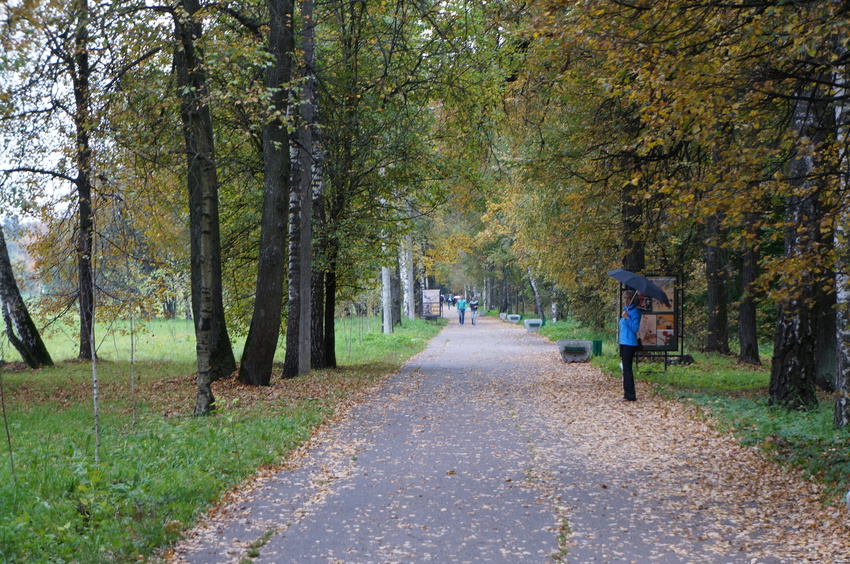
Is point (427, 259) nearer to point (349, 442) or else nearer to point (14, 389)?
point (14, 389)

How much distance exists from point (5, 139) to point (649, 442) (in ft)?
42.7

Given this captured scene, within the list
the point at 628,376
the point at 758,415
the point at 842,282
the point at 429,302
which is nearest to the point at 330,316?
the point at 628,376

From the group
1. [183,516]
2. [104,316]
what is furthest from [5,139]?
[183,516]

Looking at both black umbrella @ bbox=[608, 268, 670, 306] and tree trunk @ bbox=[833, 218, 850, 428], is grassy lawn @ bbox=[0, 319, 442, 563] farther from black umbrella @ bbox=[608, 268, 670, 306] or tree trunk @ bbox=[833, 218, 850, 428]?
tree trunk @ bbox=[833, 218, 850, 428]

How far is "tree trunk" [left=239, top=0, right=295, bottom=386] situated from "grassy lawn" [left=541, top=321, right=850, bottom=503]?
780 cm

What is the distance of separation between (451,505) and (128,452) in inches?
148

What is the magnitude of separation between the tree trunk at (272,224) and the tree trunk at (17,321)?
7.26 meters

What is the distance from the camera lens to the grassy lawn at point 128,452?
5.58 m

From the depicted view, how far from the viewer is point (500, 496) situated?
708 cm

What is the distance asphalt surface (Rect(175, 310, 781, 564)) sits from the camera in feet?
18.2

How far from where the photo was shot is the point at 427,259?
1476 inches

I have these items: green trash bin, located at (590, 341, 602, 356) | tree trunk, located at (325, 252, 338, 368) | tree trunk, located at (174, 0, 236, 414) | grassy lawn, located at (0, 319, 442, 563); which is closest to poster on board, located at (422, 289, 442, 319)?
green trash bin, located at (590, 341, 602, 356)

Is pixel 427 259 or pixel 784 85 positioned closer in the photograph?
pixel 784 85

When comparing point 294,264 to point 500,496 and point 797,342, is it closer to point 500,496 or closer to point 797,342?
point 797,342
